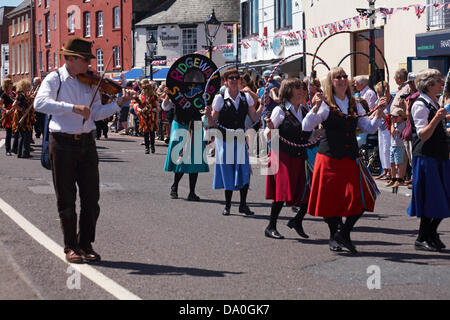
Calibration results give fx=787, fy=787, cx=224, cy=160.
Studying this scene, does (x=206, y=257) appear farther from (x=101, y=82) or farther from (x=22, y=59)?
(x=22, y=59)

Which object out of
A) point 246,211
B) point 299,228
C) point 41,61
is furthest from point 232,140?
point 41,61

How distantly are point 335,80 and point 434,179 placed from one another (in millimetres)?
1417

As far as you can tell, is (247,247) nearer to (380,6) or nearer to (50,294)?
(50,294)

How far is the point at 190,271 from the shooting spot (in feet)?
22.2

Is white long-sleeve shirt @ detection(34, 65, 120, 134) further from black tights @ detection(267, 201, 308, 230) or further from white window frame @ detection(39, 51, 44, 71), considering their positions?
white window frame @ detection(39, 51, 44, 71)

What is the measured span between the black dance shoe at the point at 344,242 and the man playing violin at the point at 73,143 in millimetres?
2353

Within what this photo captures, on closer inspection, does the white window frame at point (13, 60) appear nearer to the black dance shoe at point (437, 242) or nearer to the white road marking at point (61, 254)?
the white road marking at point (61, 254)

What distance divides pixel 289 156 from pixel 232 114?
199 centimetres

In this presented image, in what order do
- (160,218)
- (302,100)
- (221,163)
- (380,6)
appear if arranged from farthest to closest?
1. (380,6)
2. (221,163)
3. (160,218)
4. (302,100)

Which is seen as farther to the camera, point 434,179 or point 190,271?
point 434,179

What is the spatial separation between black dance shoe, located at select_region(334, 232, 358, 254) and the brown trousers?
7.76 feet

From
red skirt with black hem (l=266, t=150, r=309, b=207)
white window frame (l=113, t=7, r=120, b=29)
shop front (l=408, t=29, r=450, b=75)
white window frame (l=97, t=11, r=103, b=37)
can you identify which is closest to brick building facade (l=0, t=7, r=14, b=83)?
white window frame (l=97, t=11, r=103, b=37)
